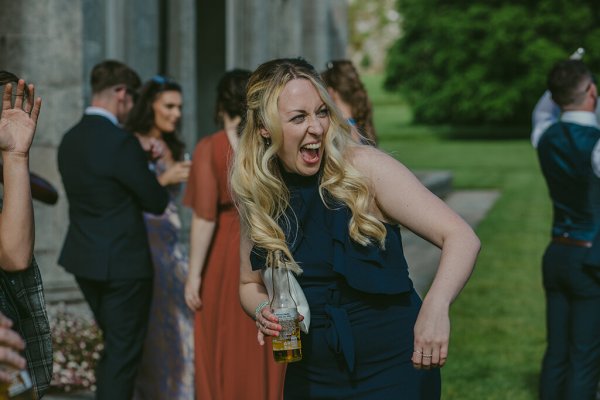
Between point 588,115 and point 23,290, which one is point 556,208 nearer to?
point 588,115

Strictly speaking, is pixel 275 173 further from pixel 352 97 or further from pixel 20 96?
pixel 352 97

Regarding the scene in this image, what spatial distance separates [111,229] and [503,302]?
583cm

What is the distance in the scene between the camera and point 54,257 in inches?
325

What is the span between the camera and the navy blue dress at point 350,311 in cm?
344

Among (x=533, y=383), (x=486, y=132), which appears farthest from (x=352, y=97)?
(x=486, y=132)

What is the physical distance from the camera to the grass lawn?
297 inches

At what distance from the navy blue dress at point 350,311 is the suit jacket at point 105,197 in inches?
95.5

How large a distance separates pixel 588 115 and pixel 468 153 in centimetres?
3317

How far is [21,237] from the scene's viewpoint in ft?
10.5

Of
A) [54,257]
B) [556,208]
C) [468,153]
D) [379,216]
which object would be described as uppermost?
[379,216]

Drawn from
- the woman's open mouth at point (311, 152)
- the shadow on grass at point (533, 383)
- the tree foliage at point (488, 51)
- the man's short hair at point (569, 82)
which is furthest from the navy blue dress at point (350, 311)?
the tree foliage at point (488, 51)

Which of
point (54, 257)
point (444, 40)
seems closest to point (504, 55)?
point (444, 40)

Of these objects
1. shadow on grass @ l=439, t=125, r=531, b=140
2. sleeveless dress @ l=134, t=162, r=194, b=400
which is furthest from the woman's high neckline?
shadow on grass @ l=439, t=125, r=531, b=140

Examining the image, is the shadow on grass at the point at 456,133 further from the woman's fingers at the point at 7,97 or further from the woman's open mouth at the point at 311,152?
the woman's fingers at the point at 7,97
